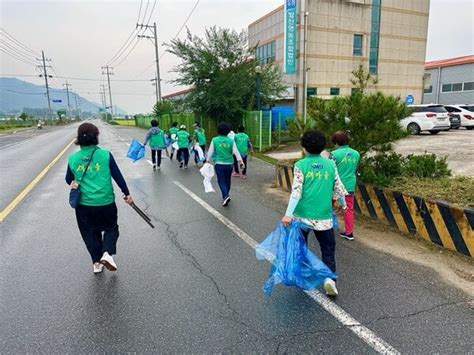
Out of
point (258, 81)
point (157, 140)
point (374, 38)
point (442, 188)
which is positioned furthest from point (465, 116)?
point (157, 140)

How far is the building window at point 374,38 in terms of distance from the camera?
33438 millimetres

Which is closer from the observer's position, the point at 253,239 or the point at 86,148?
the point at 86,148

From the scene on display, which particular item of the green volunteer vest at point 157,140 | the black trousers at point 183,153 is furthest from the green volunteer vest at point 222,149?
the black trousers at point 183,153

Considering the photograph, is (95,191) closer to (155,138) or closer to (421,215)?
(421,215)

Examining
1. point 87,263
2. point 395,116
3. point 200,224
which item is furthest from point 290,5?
point 87,263

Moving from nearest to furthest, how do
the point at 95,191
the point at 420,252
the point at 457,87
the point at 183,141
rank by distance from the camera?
the point at 95,191
the point at 420,252
the point at 183,141
the point at 457,87

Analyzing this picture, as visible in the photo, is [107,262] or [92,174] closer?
[92,174]

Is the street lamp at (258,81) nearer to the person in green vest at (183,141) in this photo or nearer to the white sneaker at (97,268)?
the person in green vest at (183,141)

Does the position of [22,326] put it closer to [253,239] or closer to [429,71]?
[253,239]

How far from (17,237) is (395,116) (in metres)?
6.70

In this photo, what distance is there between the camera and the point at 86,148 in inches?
146

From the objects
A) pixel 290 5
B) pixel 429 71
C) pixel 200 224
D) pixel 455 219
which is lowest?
pixel 200 224

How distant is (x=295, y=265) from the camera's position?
3164 millimetres

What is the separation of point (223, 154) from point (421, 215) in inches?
147
